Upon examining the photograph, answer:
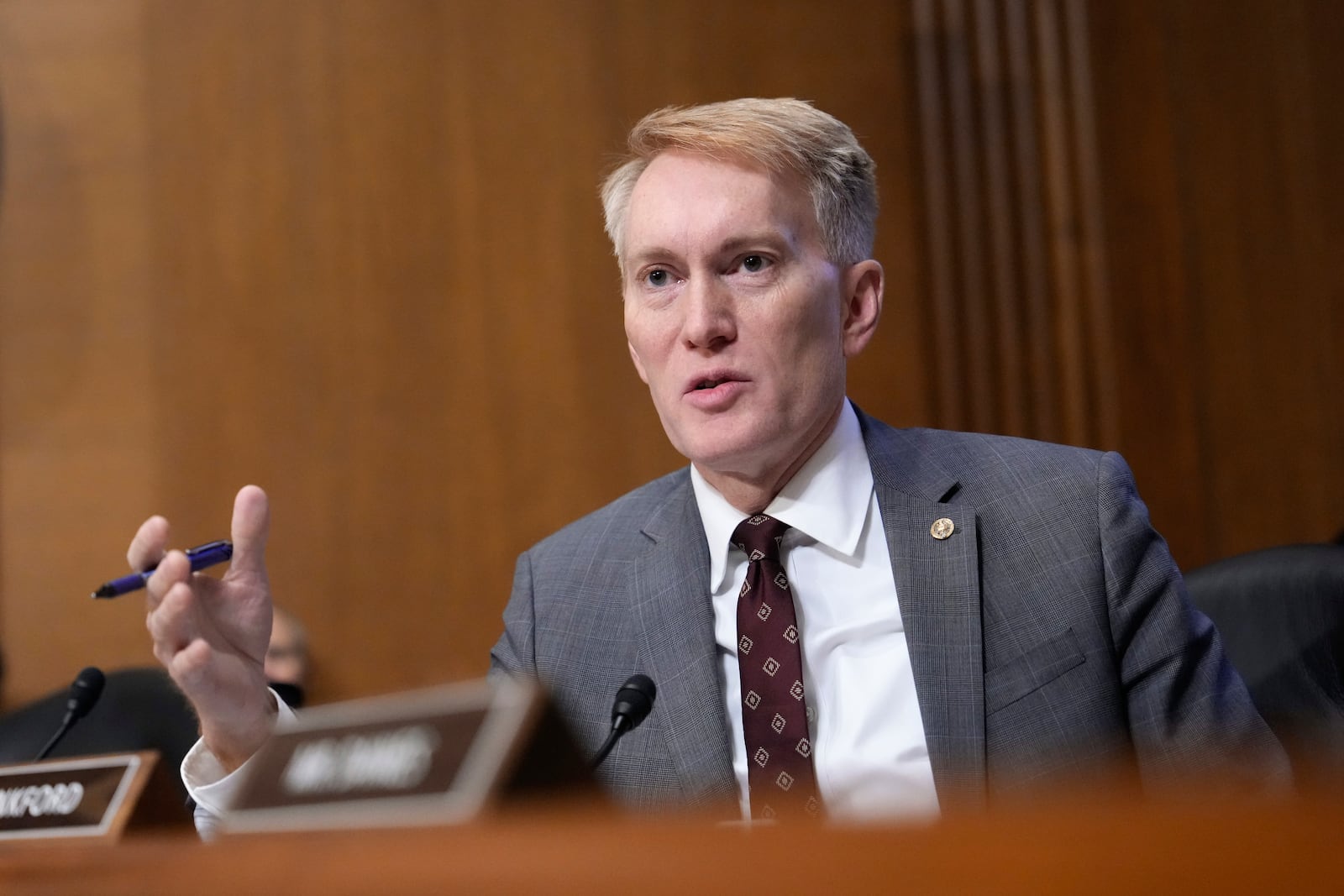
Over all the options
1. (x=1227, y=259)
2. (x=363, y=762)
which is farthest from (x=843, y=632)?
(x=1227, y=259)

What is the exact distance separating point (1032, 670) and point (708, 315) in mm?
592

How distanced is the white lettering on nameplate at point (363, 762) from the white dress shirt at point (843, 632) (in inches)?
32.2

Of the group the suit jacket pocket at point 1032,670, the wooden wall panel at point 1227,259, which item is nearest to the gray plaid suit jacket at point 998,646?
the suit jacket pocket at point 1032,670

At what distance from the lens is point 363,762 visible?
2.36 feet

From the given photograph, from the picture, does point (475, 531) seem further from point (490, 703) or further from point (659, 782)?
point (490, 703)

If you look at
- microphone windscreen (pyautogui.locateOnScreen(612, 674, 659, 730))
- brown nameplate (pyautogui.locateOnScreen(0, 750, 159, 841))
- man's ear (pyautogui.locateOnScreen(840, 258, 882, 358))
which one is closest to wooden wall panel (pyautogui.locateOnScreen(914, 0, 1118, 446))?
man's ear (pyautogui.locateOnScreen(840, 258, 882, 358))

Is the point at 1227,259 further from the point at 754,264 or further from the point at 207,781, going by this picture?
the point at 207,781

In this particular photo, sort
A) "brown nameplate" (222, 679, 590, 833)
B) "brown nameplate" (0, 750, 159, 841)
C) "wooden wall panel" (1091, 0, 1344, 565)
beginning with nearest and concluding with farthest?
"brown nameplate" (222, 679, 590, 833), "brown nameplate" (0, 750, 159, 841), "wooden wall panel" (1091, 0, 1344, 565)

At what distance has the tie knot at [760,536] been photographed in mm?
1620

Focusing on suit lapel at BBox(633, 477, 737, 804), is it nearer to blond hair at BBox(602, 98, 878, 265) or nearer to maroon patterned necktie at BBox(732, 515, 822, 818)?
maroon patterned necktie at BBox(732, 515, 822, 818)

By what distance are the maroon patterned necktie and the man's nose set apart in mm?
256

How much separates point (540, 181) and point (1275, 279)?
2001 mm

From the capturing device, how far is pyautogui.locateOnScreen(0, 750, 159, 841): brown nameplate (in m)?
0.82

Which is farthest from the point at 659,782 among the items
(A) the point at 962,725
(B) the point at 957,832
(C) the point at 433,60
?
(C) the point at 433,60
